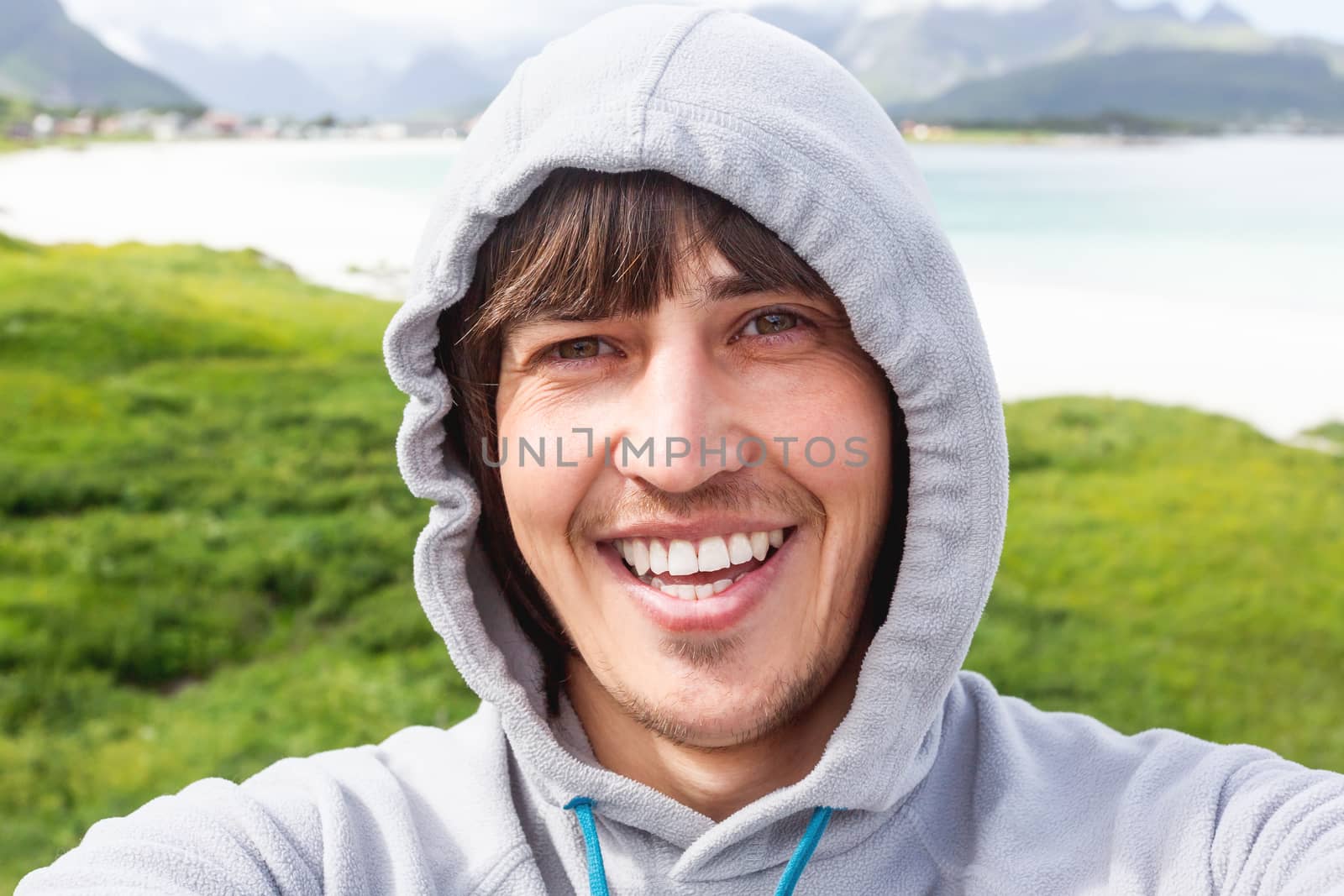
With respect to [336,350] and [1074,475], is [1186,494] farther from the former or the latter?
[336,350]

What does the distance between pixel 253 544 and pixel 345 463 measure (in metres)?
1.60

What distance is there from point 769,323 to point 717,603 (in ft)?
1.60

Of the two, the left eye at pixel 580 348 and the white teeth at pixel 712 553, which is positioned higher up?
the left eye at pixel 580 348

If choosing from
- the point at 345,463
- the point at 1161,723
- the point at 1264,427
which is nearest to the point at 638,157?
the point at 1161,723

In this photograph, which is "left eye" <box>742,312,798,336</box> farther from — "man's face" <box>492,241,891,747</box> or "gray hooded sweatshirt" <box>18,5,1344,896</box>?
"gray hooded sweatshirt" <box>18,5,1344,896</box>

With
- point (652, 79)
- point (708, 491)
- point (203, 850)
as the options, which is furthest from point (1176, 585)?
point (203, 850)

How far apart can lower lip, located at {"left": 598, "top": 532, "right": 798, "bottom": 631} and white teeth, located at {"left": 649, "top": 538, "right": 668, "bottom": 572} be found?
5 centimetres

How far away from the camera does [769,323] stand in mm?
1923

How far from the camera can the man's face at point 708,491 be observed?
187cm

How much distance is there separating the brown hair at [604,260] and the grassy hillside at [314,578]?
373 centimetres

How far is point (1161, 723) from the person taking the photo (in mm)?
5672

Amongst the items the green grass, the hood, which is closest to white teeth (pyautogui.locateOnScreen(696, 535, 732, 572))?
the hood

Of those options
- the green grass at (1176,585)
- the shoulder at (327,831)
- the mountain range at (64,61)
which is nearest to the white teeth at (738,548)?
the shoulder at (327,831)

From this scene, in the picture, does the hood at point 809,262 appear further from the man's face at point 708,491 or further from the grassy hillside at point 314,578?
the grassy hillside at point 314,578
